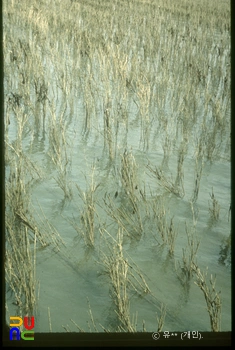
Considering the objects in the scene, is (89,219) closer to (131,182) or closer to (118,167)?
(131,182)

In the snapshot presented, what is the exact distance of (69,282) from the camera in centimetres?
217

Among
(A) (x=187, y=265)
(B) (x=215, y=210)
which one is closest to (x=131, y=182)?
(B) (x=215, y=210)

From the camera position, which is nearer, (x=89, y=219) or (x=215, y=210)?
(x=89, y=219)

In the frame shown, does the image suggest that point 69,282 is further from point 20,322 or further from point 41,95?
point 41,95

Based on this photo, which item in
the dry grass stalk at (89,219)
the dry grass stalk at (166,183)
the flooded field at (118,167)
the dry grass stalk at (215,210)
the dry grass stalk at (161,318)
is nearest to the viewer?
the dry grass stalk at (161,318)

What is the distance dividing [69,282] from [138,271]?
298 mm

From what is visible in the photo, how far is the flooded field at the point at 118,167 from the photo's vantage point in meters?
2.07

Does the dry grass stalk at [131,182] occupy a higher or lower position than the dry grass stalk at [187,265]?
higher

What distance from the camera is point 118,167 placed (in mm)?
2807

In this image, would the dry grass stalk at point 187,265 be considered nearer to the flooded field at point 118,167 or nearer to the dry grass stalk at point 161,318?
the flooded field at point 118,167

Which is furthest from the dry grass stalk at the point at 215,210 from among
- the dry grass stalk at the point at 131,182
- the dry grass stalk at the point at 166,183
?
the dry grass stalk at the point at 131,182

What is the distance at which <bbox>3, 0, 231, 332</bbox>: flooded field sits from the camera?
81.4 inches

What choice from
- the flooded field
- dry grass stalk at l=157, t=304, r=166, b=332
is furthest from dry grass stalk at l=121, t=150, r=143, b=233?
dry grass stalk at l=157, t=304, r=166, b=332

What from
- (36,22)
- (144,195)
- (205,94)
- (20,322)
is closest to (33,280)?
(20,322)
